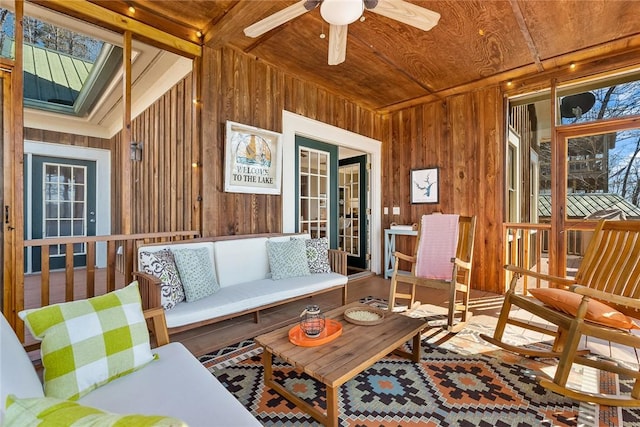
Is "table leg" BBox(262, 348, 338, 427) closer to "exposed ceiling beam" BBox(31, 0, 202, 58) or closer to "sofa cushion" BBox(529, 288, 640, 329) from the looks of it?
"sofa cushion" BBox(529, 288, 640, 329)

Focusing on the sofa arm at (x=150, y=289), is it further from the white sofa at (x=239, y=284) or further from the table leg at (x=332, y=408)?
the table leg at (x=332, y=408)

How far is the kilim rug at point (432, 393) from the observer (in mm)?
1496

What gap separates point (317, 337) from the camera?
64.4 inches

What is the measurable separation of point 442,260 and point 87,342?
287 centimetres

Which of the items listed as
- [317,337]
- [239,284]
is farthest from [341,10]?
[239,284]

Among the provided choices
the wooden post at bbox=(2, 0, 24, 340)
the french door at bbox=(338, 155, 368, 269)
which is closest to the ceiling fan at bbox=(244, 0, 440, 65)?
the wooden post at bbox=(2, 0, 24, 340)

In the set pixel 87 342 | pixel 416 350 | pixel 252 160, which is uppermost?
pixel 252 160

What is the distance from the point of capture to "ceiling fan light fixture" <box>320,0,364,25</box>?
5.76ft

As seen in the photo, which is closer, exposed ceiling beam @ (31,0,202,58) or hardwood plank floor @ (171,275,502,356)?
exposed ceiling beam @ (31,0,202,58)

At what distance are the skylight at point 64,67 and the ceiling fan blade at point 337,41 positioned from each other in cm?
266

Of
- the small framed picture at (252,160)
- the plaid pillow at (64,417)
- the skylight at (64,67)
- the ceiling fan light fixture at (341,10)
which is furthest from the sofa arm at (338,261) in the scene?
the skylight at (64,67)

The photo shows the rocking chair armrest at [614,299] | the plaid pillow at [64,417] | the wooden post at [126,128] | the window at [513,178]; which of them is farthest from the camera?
the window at [513,178]

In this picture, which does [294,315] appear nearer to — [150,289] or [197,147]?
[150,289]

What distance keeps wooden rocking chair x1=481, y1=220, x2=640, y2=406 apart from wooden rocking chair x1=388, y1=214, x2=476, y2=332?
0.58 metres
